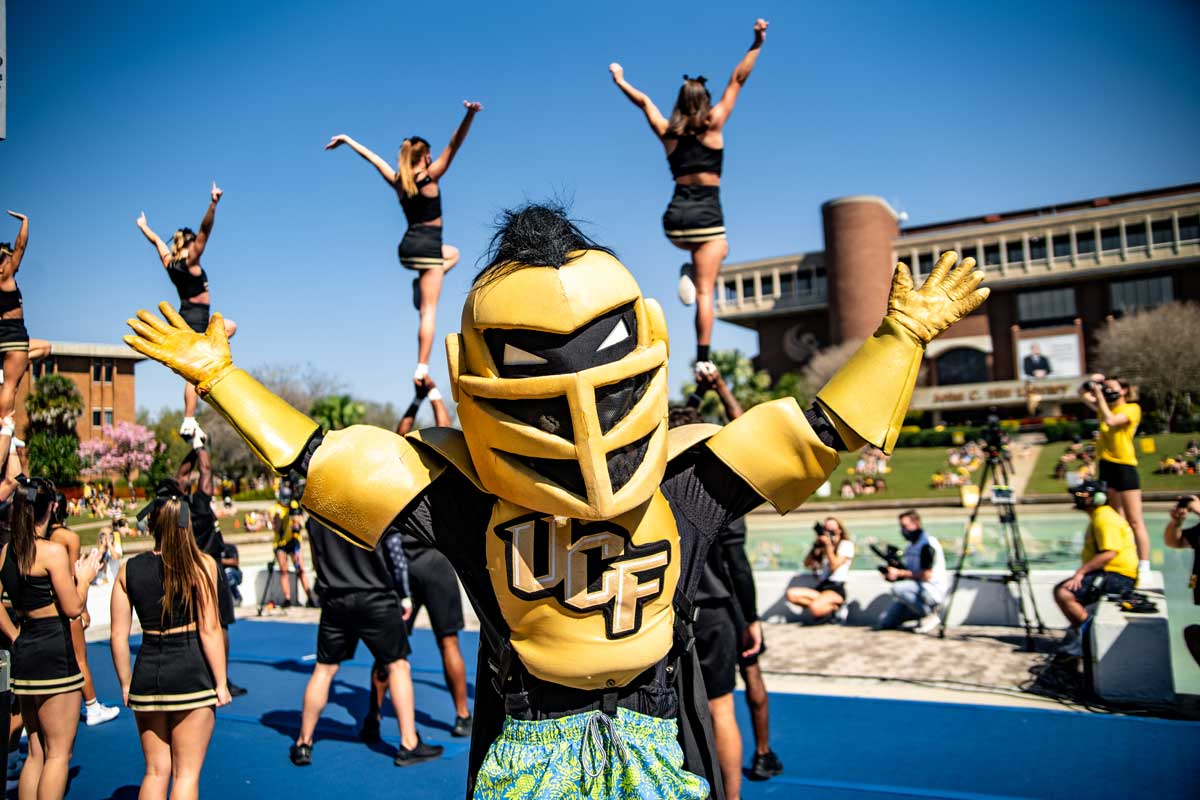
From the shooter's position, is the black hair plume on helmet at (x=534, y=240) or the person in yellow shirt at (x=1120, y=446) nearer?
the black hair plume on helmet at (x=534, y=240)

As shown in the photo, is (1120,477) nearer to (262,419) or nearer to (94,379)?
(262,419)

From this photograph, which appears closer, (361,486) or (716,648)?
(361,486)

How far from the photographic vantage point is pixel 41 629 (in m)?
3.96

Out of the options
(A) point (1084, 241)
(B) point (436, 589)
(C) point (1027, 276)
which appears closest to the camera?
(B) point (436, 589)

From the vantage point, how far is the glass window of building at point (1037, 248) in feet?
171

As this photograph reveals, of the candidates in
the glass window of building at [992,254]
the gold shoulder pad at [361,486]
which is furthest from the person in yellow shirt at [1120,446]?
the glass window of building at [992,254]

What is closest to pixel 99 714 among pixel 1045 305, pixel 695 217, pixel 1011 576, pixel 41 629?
pixel 41 629

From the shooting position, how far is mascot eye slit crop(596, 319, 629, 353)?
224cm

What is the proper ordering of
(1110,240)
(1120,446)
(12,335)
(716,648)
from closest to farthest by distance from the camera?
(716,648), (12,335), (1120,446), (1110,240)

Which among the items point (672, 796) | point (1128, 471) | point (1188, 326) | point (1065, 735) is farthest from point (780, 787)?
point (1188, 326)

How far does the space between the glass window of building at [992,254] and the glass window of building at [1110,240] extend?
5745 millimetres

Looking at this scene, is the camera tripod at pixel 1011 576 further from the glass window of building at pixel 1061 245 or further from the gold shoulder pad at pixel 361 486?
the glass window of building at pixel 1061 245

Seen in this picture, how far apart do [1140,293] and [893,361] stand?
5761cm

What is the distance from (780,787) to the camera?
4320 millimetres
